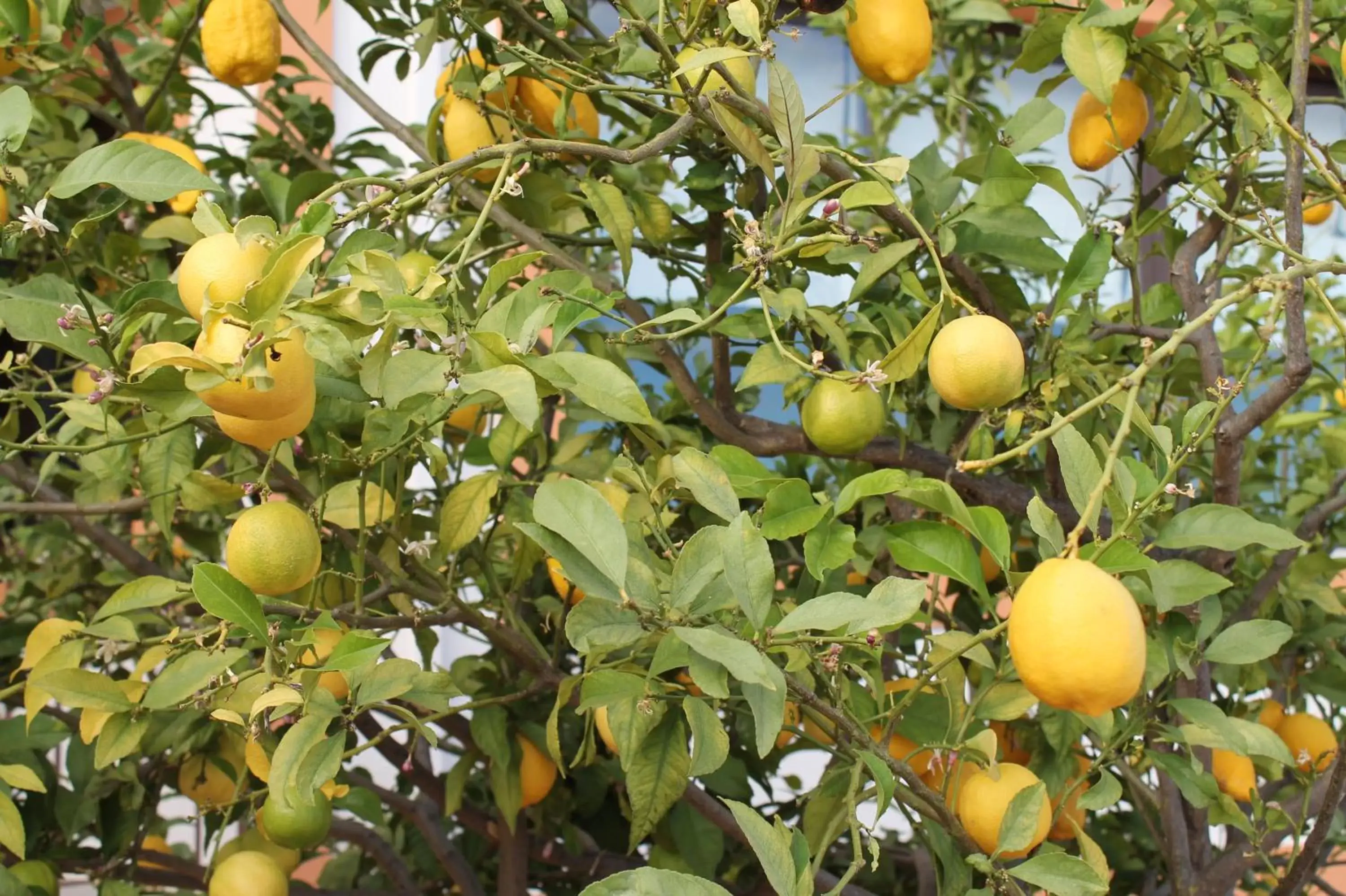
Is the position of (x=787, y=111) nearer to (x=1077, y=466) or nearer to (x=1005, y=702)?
(x=1077, y=466)

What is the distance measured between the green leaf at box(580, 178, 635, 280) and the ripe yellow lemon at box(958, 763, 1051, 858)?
36 cm

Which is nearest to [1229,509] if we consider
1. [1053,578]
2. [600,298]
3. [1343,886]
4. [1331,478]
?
[1053,578]

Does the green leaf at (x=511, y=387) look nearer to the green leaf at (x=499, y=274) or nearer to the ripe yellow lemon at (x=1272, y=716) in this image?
the green leaf at (x=499, y=274)

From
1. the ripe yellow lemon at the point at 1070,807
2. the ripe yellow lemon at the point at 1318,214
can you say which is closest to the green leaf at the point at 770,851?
the ripe yellow lemon at the point at 1070,807

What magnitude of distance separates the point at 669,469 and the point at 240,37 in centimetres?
48

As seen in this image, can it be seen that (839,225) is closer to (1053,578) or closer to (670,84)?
(670,84)

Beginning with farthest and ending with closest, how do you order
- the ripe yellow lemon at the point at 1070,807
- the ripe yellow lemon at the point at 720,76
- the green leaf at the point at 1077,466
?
the ripe yellow lemon at the point at 1070,807 < the ripe yellow lemon at the point at 720,76 < the green leaf at the point at 1077,466

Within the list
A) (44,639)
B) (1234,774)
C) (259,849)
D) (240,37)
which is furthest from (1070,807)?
(240,37)

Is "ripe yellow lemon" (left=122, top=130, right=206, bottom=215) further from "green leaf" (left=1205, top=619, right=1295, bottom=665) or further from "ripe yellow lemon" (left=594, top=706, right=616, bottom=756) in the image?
"green leaf" (left=1205, top=619, right=1295, bottom=665)

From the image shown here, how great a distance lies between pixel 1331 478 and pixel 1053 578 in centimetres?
90

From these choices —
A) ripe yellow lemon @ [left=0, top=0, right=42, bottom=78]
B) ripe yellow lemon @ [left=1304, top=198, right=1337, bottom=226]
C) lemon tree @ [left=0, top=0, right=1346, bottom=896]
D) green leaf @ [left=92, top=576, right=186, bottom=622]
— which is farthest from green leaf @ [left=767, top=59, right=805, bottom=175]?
ripe yellow lemon @ [left=1304, top=198, right=1337, bottom=226]

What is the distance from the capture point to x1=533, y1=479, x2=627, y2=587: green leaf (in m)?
0.49

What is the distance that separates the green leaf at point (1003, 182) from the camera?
693 millimetres

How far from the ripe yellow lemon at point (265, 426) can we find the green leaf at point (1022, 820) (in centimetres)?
38
